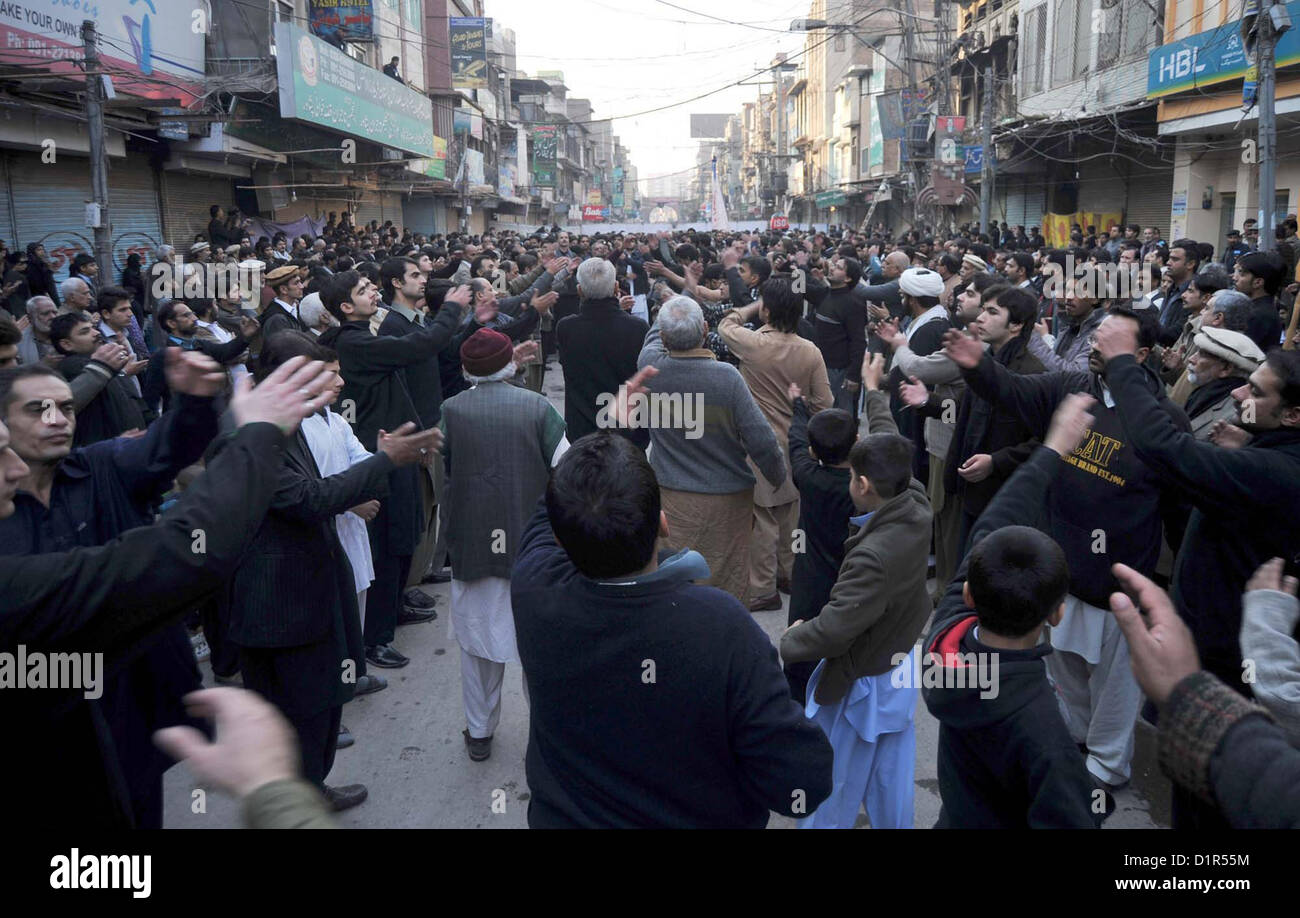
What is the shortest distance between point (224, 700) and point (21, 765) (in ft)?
2.80

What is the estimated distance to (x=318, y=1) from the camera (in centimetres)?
2261

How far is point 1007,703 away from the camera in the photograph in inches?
87.4

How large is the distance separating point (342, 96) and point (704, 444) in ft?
57.5

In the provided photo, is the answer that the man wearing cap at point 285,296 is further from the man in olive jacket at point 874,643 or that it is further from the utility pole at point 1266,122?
the utility pole at point 1266,122

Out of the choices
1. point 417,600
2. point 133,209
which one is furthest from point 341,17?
point 417,600

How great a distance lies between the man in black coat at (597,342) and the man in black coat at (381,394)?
3.44 feet

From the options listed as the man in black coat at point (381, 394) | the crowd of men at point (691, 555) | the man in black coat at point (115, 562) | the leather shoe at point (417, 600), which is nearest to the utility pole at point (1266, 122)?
the crowd of men at point (691, 555)

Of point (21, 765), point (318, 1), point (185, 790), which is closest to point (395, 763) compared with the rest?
point (185, 790)

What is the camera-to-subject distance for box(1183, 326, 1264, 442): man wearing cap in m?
3.86

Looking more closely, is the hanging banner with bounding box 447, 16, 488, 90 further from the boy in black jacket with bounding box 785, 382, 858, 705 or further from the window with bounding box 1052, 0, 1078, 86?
the boy in black jacket with bounding box 785, 382, 858, 705

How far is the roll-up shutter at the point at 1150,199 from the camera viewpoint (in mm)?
21156

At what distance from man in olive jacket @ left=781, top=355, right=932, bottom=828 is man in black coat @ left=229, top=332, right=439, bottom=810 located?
4.86 ft

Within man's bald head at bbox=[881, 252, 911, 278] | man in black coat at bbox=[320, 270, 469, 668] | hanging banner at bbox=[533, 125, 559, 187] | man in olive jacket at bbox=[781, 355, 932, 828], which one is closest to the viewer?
man in olive jacket at bbox=[781, 355, 932, 828]

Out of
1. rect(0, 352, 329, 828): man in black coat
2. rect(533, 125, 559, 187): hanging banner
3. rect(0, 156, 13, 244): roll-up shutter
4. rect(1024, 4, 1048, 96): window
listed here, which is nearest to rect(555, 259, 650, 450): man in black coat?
rect(0, 352, 329, 828): man in black coat
